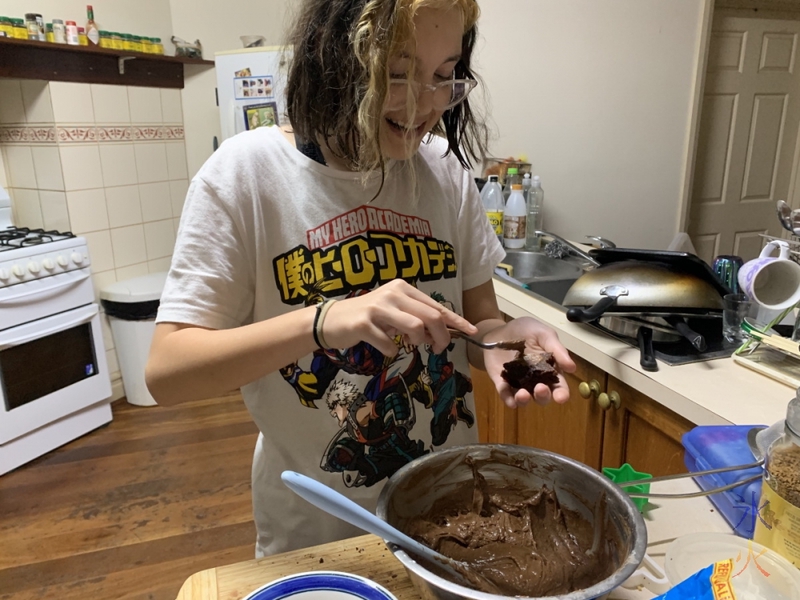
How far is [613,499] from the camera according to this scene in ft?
2.10

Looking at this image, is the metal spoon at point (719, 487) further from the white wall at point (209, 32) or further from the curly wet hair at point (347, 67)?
the white wall at point (209, 32)

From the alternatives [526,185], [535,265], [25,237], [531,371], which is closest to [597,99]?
[526,185]

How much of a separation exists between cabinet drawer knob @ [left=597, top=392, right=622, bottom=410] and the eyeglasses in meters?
0.81

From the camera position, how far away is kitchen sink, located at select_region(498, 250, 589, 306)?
1977 millimetres

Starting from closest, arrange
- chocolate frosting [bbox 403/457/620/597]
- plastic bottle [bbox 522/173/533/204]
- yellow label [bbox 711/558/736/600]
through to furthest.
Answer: yellow label [bbox 711/558/736/600], chocolate frosting [bbox 403/457/620/597], plastic bottle [bbox 522/173/533/204]

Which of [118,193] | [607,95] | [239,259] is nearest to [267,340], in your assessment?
[239,259]

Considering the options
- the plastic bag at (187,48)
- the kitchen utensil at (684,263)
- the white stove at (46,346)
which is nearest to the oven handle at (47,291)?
the white stove at (46,346)

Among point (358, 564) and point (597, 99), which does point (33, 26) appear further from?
point (358, 564)

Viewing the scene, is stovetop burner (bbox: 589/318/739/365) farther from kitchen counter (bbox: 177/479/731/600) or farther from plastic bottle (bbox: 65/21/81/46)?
plastic bottle (bbox: 65/21/81/46)

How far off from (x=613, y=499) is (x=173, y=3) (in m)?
3.59

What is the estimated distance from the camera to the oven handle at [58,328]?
2.41 meters

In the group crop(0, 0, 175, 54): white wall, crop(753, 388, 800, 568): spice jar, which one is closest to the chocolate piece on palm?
crop(753, 388, 800, 568): spice jar

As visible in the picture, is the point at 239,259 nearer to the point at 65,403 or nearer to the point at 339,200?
the point at 339,200

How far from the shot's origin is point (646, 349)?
131 cm
